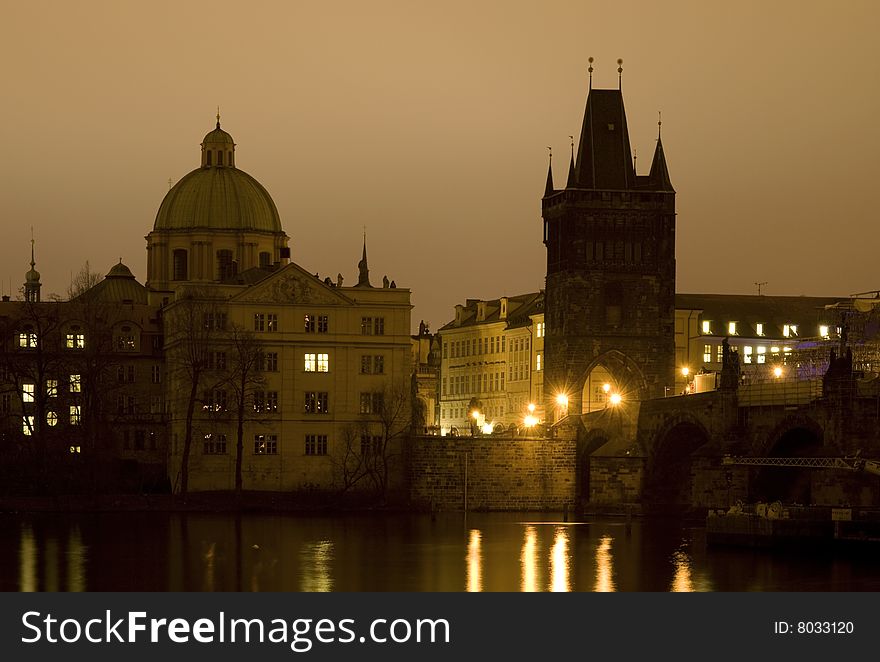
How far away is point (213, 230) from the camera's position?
15475 centimetres

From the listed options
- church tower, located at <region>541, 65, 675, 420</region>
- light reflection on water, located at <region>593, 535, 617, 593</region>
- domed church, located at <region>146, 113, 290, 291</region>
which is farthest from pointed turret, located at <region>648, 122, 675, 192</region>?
light reflection on water, located at <region>593, 535, 617, 593</region>

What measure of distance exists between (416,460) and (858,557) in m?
41.2

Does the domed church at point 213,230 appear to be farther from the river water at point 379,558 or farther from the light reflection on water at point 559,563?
the light reflection on water at point 559,563

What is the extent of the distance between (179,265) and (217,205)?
548cm

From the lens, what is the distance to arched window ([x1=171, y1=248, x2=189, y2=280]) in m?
157

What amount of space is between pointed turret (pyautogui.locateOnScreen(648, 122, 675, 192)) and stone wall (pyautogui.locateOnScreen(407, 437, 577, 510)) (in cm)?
2741

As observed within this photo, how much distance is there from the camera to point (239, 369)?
4781 inches

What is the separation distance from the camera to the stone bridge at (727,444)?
317 ft

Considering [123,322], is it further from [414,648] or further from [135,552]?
[414,648]

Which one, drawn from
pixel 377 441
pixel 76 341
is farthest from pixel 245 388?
pixel 76 341

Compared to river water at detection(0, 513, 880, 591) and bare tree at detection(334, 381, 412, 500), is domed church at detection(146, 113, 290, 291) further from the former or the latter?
river water at detection(0, 513, 880, 591)

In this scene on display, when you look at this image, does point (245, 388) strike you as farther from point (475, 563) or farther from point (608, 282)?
point (475, 563)

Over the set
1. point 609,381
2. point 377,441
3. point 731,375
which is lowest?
point 377,441

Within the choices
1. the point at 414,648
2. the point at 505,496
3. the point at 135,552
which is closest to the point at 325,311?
the point at 505,496
